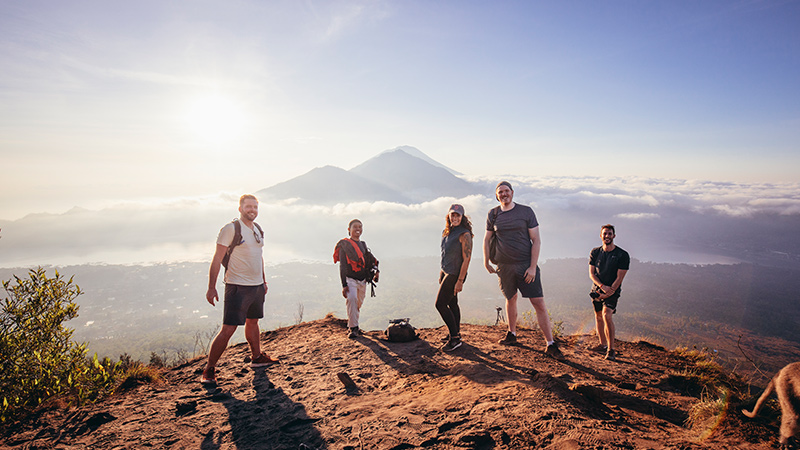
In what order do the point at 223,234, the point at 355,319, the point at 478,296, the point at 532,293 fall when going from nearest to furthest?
the point at 223,234, the point at 532,293, the point at 355,319, the point at 478,296

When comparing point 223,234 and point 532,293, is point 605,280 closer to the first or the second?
point 532,293

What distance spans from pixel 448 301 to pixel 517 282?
1.14m

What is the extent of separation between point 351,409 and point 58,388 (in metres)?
3.62

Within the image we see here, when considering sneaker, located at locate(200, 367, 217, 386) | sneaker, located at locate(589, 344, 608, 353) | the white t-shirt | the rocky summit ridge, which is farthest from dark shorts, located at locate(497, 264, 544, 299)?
sneaker, located at locate(200, 367, 217, 386)

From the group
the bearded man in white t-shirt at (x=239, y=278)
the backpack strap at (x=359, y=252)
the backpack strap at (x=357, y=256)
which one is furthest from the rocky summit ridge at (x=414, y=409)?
the backpack strap at (x=359, y=252)

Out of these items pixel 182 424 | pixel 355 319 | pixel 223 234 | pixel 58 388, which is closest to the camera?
pixel 182 424

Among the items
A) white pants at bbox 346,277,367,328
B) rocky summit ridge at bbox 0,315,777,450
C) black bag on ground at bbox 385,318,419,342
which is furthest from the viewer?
white pants at bbox 346,277,367,328

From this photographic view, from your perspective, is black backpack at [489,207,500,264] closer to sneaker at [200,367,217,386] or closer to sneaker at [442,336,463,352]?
sneaker at [442,336,463,352]

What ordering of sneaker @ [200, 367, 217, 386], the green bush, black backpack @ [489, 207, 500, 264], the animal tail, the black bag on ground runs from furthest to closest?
the black bag on ground, black backpack @ [489, 207, 500, 264], sneaker @ [200, 367, 217, 386], the green bush, the animal tail

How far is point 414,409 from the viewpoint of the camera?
342cm

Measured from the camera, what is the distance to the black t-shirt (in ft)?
17.4

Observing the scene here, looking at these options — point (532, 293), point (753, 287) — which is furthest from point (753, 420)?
point (753, 287)

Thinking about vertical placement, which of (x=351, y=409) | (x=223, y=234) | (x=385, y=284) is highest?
(x=223, y=234)

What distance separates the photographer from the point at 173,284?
647 ft
